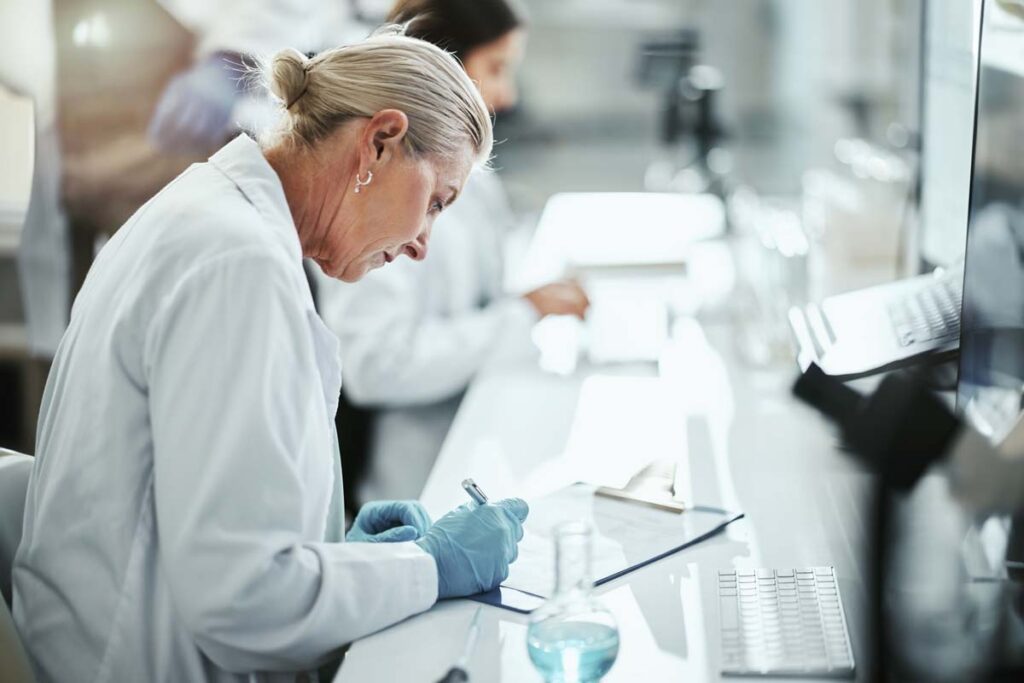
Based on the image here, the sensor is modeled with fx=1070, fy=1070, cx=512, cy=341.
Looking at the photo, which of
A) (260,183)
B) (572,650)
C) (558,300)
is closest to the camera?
(572,650)

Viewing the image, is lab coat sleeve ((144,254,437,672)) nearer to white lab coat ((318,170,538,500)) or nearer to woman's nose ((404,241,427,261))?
woman's nose ((404,241,427,261))

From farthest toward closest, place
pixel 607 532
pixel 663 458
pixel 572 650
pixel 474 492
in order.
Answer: pixel 663 458, pixel 607 532, pixel 474 492, pixel 572 650

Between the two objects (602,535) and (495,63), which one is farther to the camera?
(495,63)

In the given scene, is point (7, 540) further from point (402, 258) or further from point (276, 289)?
point (402, 258)

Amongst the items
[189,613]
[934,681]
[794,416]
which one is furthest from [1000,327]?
[189,613]

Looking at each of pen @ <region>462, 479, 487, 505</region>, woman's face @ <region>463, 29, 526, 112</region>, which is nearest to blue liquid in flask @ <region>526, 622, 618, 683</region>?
pen @ <region>462, 479, 487, 505</region>

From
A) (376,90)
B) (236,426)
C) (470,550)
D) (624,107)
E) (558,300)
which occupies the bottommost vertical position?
(624,107)

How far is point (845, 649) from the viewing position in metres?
1.00

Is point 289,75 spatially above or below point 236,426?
above

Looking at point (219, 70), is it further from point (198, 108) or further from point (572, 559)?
point (572, 559)

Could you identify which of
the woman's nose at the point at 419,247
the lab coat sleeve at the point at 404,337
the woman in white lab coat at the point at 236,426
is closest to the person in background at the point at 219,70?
the lab coat sleeve at the point at 404,337

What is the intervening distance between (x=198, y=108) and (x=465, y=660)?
216 cm

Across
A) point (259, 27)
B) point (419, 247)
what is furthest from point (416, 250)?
point (259, 27)

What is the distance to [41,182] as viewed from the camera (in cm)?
284
